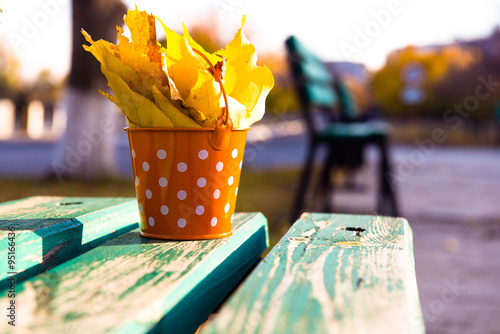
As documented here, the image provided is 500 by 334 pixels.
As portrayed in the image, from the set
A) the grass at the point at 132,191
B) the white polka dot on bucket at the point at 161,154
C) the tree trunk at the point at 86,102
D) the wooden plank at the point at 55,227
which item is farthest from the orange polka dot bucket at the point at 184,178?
the tree trunk at the point at 86,102

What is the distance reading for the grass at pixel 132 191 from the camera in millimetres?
4191

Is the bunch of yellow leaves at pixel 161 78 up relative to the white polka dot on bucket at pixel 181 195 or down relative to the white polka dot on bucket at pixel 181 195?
up

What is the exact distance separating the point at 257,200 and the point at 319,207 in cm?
76

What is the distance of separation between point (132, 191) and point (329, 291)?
4579mm

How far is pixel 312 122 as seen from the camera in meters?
3.16

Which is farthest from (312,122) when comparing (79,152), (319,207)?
(79,152)

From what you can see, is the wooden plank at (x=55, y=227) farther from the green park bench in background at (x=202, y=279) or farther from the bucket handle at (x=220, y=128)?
the bucket handle at (x=220, y=128)

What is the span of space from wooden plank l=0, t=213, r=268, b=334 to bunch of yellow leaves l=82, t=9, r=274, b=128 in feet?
0.75

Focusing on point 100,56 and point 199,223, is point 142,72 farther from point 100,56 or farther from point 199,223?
point 199,223

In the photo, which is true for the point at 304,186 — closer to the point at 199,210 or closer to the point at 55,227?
the point at 199,210

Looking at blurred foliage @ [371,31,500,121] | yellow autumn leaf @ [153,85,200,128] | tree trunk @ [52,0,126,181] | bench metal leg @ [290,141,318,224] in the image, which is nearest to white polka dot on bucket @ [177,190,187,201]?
yellow autumn leaf @ [153,85,200,128]

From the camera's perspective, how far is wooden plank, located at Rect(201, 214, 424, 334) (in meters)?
0.53

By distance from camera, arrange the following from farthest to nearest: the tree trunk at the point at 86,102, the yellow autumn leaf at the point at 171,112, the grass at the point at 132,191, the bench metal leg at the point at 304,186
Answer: the tree trunk at the point at 86,102
the grass at the point at 132,191
the bench metal leg at the point at 304,186
the yellow autumn leaf at the point at 171,112

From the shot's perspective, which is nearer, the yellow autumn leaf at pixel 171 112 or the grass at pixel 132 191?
the yellow autumn leaf at pixel 171 112
